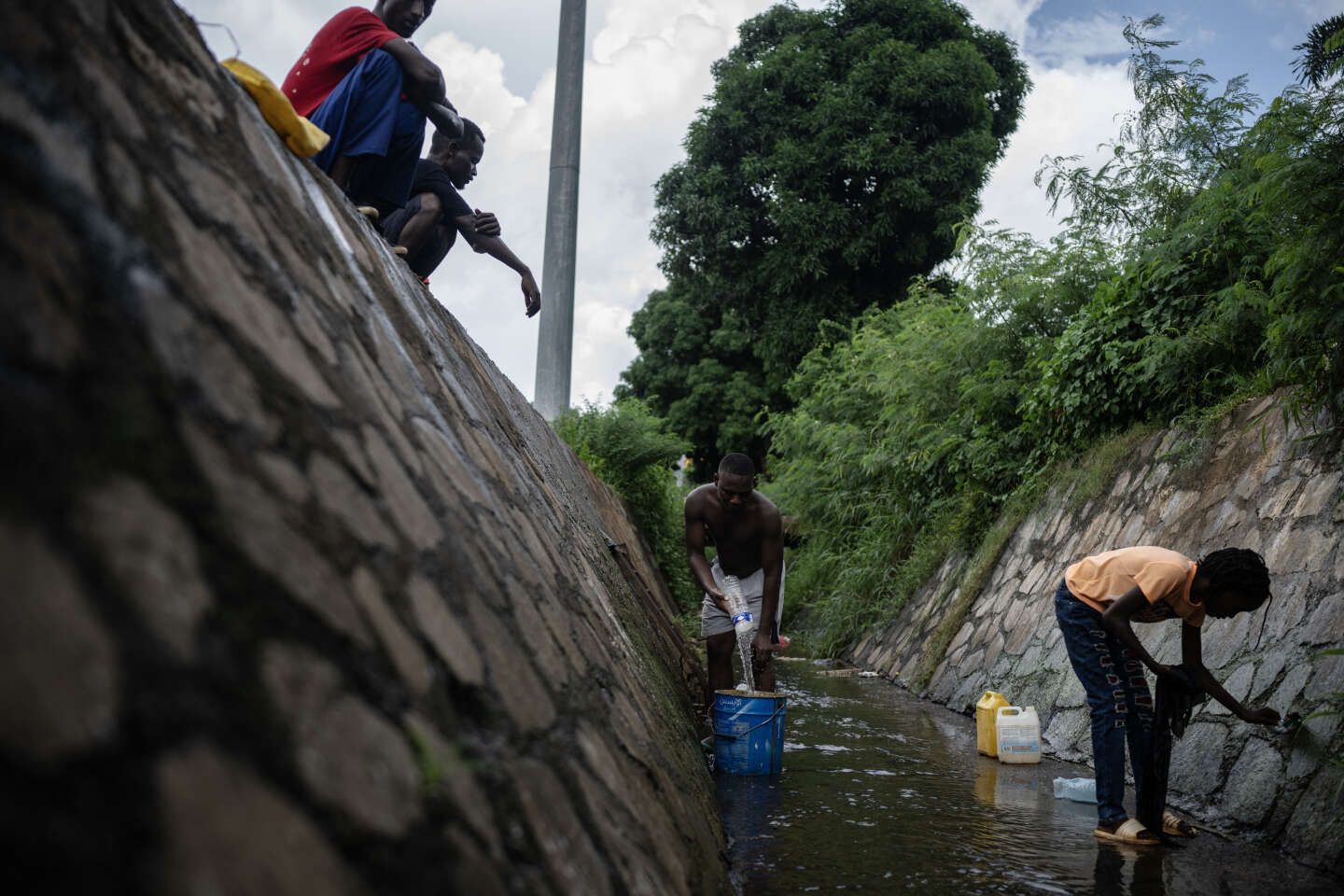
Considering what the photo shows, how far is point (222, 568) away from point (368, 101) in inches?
141

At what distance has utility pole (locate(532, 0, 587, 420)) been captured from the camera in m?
10.1

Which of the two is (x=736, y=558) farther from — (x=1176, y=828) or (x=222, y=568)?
(x=222, y=568)

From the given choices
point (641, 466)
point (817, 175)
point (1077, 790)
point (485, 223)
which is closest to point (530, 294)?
point (485, 223)

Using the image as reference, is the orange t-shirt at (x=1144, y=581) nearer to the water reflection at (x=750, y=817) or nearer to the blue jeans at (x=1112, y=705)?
the blue jeans at (x=1112, y=705)

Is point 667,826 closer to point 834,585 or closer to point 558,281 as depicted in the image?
point 558,281

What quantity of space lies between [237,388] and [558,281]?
29.1 feet

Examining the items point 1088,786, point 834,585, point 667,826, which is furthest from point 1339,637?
point 834,585

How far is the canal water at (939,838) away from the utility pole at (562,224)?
16.0 ft

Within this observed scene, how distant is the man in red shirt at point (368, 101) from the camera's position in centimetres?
428

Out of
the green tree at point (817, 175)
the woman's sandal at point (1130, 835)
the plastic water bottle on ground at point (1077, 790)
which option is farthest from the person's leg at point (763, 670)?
the green tree at point (817, 175)

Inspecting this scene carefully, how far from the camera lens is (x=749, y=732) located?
200 inches

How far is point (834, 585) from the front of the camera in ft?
A: 41.4

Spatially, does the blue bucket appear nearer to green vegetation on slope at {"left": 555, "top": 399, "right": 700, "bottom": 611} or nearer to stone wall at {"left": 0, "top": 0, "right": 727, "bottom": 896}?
stone wall at {"left": 0, "top": 0, "right": 727, "bottom": 896}

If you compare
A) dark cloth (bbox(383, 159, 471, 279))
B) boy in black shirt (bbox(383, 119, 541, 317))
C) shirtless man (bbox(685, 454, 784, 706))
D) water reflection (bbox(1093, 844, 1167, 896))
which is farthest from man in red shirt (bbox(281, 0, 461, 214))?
water reflection (bbox(1093, 844, 1167, 896))
